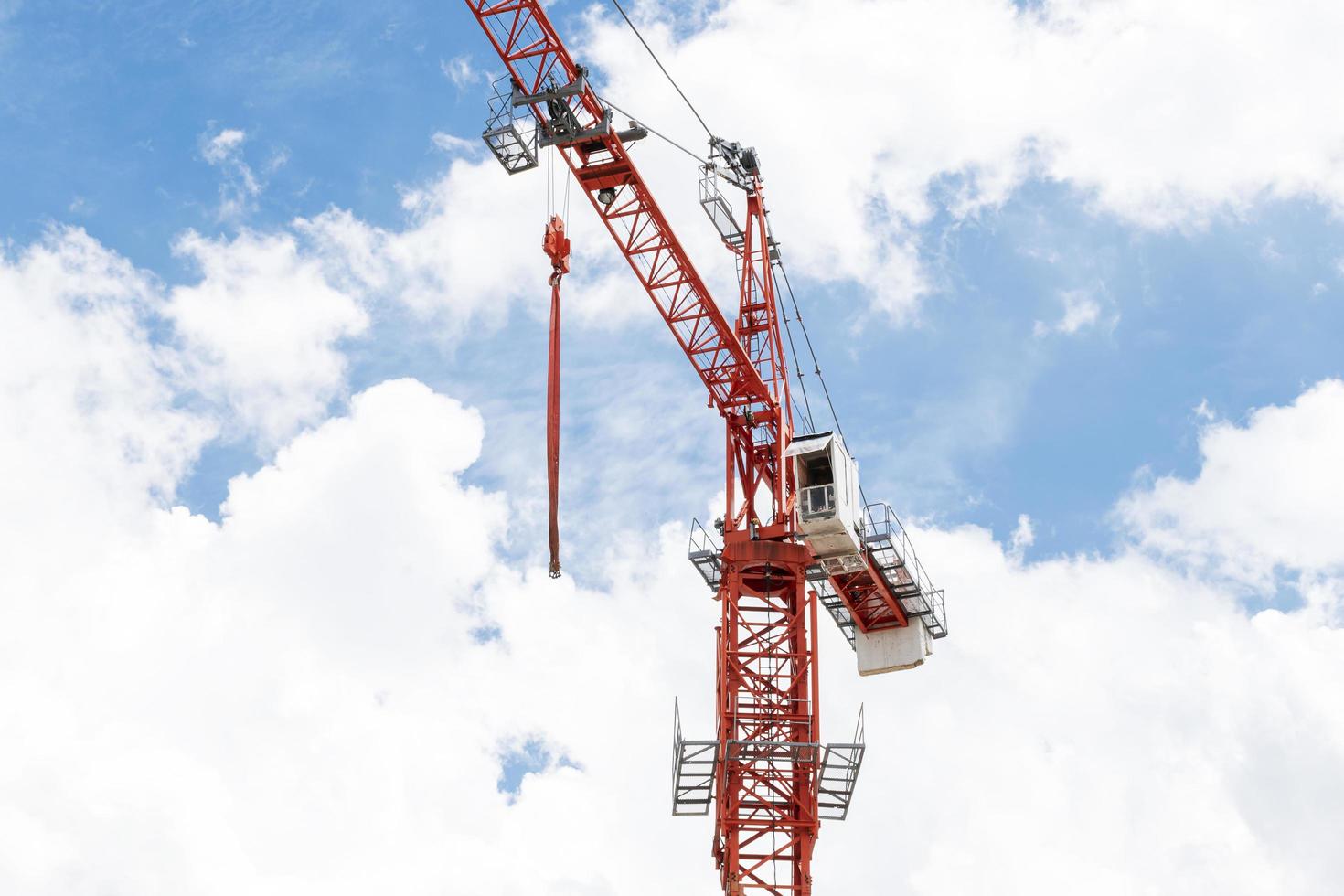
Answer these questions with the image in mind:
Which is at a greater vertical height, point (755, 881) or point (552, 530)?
point (552, 530)

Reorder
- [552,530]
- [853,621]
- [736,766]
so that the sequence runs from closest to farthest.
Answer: [552,530]
[736,766]
[853,621]

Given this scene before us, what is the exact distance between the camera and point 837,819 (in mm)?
42531

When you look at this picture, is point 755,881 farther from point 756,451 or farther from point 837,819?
point 756,451

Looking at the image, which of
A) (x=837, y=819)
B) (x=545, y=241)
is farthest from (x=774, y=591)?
(x=545, y=241)

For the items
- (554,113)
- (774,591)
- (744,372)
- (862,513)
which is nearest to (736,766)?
(774,591)

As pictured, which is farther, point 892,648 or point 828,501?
point 892,648

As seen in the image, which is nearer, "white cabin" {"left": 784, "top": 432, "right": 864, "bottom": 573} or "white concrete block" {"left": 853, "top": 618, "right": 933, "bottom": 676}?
"white cabin" {"left": 784, "top": 432, "right": 864, "bottom": 573}

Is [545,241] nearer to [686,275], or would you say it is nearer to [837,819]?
[686,275]

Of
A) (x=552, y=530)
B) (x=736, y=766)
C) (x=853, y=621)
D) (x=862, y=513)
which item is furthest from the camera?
(x=853, y=621)

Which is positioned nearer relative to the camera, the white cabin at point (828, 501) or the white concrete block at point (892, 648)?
the white cabin at point (828, 501)

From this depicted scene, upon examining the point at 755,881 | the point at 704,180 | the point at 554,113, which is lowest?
the point at 755,881

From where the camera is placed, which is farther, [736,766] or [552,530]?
[736,766]

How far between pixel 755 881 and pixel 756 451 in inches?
459

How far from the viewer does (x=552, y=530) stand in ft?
129
